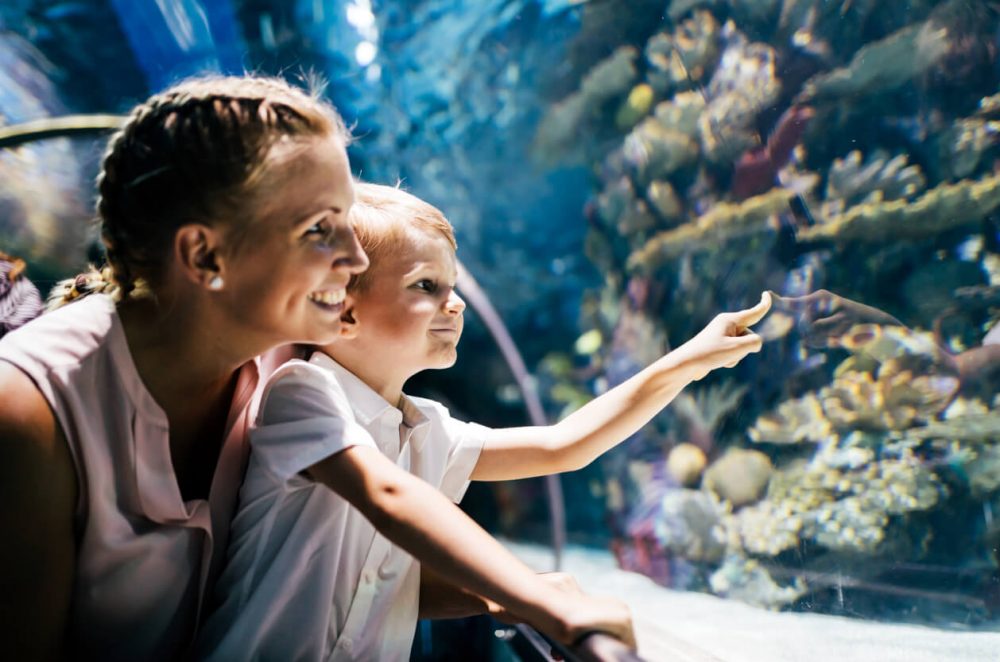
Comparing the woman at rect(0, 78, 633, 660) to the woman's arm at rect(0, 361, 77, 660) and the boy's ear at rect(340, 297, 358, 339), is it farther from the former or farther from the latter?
the boy's ear at rect(340, 297, 358, 339)

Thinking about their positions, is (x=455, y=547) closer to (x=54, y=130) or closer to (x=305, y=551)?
(x=305, y=551)

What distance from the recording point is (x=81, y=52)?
434cm

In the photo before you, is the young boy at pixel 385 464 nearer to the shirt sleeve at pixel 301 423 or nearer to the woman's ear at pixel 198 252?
the shirt sleeve at pixel 301 423

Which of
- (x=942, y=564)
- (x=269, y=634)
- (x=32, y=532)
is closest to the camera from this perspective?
(x=32, y=532)

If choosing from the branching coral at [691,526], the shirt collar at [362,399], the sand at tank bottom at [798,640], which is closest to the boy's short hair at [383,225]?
the shirt collar at [362,399]

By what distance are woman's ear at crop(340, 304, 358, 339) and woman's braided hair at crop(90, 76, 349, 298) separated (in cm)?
25

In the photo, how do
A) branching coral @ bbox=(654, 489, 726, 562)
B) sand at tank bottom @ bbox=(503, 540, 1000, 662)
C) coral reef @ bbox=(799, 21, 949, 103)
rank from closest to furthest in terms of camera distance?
sand at tank bottom @ bbox=(503, 540, 1000, 662)
coral reef @ bbox=(799, 21, 949, 103)
branching coral @ bbox=(654, 489, 726, 562)

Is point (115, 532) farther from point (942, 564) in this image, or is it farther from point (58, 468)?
point (942, 564)

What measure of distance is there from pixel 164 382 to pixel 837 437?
2.19 metres

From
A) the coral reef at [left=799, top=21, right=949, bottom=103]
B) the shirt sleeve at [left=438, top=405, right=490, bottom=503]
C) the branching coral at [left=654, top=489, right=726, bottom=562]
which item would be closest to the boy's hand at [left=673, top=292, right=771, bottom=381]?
the shirt sleeve at [left=438, top=405, right=490, bottom=503]

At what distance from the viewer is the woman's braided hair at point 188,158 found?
818 mm

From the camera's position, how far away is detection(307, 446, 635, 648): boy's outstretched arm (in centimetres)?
64

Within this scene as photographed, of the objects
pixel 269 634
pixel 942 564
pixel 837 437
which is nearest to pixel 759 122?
pixel 837 437

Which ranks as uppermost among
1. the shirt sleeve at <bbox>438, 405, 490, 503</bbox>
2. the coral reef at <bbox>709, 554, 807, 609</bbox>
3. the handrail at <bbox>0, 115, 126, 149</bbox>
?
the handrail at <bbox>0, 115, 126, 149</bbox>
